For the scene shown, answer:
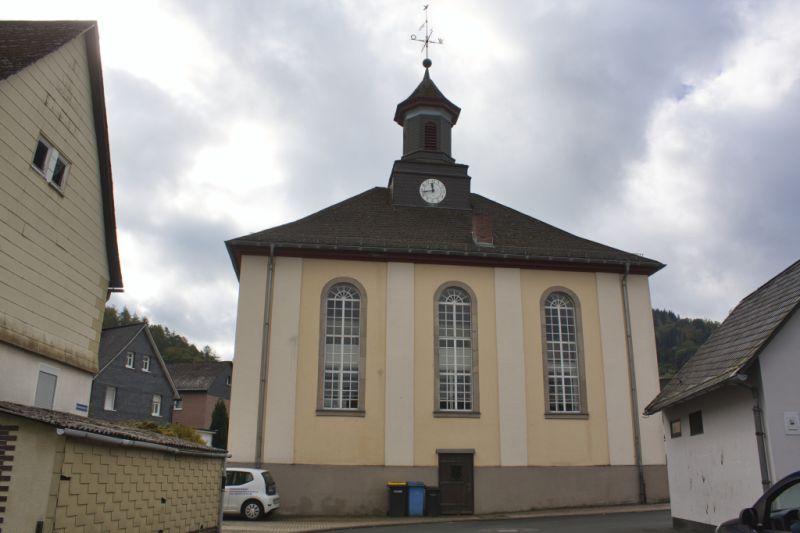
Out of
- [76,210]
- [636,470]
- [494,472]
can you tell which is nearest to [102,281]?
[76,210]

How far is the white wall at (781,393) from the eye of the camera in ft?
35.9

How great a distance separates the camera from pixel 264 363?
21.5 m

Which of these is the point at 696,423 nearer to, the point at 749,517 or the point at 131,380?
the point at 749,517

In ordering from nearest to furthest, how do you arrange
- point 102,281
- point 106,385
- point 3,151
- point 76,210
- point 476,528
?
point 3,151, point 76,210, point 102,281, point 476,528, point 106,385

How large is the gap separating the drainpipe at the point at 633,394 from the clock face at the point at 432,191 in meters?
7.42

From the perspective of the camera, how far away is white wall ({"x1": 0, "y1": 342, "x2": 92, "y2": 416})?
11.7m

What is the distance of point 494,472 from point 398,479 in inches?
118

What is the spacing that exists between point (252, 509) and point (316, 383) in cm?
448

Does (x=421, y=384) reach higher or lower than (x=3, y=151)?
lower

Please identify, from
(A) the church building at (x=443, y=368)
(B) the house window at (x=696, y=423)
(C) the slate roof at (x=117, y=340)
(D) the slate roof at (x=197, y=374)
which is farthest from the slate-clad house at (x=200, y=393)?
(B) the house window at (x=696, y=423)

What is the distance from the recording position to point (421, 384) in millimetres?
22094

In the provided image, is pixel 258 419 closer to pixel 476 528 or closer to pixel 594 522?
pixel 476 528

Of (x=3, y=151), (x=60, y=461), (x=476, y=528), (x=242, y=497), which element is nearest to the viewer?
(x=60, y=461)

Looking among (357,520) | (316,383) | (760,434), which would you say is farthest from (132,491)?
(316,383)
